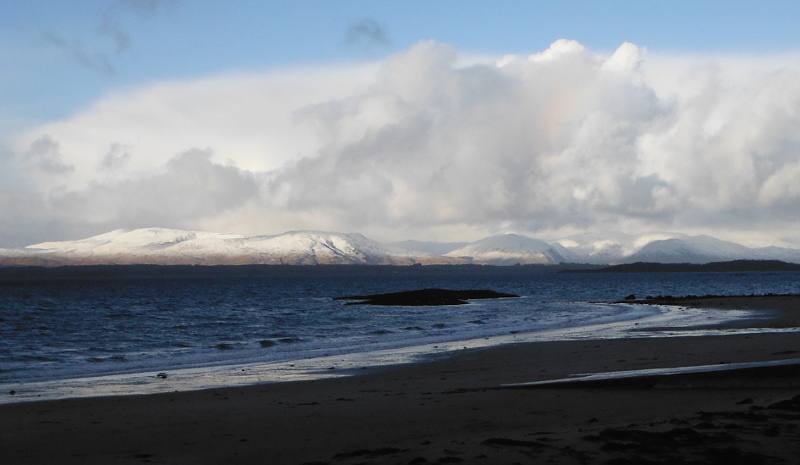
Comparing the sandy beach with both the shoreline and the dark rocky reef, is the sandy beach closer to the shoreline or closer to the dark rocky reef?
the shoreline

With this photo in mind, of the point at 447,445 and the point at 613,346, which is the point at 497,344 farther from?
the point at 447,445

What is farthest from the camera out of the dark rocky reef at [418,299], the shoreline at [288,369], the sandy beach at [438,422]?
the dark rocky reef at [418,299]

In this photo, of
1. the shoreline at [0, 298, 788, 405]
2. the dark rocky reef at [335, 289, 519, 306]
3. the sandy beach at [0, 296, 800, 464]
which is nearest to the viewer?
the sandy beach at [0, 296, 800, 464]

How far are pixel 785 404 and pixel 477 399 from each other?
5.68 m

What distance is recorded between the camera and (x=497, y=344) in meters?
31.3

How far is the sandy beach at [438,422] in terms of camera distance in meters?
9.49

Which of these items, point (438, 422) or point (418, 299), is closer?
point (438, 422)

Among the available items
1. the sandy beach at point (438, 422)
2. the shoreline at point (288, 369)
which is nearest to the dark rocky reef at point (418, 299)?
the shoreline at point (288, 369)

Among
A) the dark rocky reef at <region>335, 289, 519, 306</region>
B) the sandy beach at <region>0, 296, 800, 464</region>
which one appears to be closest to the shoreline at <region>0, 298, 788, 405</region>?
the sandy beach at <region>0, 296, 800, 464</region>

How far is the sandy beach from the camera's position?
949 cm

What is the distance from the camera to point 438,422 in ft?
40.7

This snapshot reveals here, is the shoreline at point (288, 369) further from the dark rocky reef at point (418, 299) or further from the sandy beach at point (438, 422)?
the dark rocky reef at point (418, 299)

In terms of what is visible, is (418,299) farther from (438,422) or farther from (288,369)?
(438,422)

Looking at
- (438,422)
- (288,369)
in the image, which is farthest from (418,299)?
(438,422)
